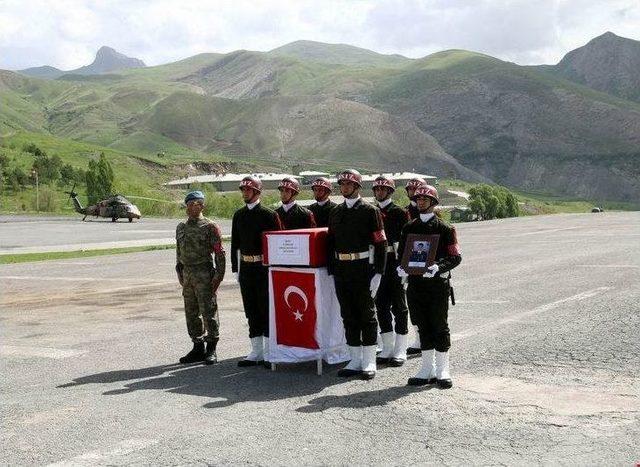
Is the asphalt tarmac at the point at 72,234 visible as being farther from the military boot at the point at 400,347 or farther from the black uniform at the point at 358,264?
the black uniform at the point at 358,264

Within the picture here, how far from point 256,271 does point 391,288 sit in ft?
5.87

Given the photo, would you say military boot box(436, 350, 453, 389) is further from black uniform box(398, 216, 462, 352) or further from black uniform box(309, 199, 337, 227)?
black uniform box(309, 199, 337, 227)

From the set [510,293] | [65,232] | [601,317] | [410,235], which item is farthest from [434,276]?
[65,232]

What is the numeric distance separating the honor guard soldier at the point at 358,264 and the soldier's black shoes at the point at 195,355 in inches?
86.8

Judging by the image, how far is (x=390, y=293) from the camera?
9938 mm

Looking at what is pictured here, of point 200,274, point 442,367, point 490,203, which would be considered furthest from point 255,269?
point 490,203

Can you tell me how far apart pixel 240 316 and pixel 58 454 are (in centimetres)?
779

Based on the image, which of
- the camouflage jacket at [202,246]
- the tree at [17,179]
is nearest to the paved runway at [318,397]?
the camouflage jacket at [202,246]

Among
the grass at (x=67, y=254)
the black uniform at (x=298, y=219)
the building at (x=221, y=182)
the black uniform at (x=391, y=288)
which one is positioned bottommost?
the grass at (x=67, y=254)

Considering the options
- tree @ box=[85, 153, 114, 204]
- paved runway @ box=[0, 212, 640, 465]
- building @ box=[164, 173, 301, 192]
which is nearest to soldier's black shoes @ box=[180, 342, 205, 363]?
paved runway @ box=[0, 212, 640, 465]

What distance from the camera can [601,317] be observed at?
12812 mm

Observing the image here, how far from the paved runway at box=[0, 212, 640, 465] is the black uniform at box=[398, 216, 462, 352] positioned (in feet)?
1.91

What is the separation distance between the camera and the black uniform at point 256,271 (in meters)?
9.96

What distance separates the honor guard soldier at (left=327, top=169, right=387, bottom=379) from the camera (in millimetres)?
9008
